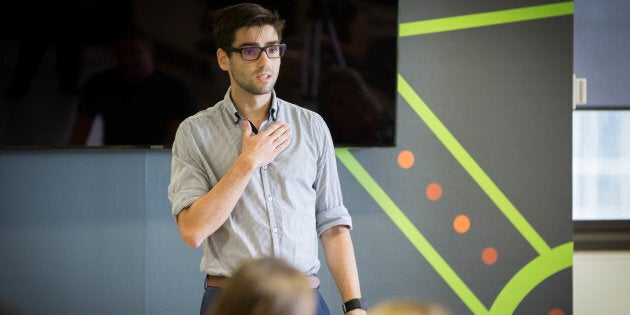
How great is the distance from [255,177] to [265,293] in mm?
1221

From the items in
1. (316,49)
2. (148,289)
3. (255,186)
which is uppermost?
(316,49)

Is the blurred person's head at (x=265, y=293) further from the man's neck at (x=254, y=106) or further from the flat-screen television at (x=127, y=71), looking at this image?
the flat-screen television at (x=127, y=71)

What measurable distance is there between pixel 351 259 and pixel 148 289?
1.55m

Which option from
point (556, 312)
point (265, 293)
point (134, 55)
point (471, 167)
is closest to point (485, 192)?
point (471, 167)

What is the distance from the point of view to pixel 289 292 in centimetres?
137

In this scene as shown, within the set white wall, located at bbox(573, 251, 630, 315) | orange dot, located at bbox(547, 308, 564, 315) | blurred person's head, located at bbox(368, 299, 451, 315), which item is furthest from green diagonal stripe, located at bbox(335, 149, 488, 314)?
blurred person's head, located at bbox(368, 299, 451, 315)

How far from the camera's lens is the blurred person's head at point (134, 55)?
3.69 m

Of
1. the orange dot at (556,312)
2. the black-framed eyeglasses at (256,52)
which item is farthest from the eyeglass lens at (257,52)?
the orange dot at (556,312)

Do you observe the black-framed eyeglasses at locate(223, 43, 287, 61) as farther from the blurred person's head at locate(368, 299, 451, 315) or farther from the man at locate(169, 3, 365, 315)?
the blurred person's head at locate(368, 299, 451, 315)

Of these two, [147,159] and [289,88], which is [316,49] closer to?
[289,88]

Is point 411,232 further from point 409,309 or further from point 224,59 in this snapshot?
point 409,309

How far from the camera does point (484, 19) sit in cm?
411

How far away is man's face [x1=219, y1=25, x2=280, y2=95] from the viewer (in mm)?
2609

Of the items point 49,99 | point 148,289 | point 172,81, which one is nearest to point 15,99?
point 49,99
